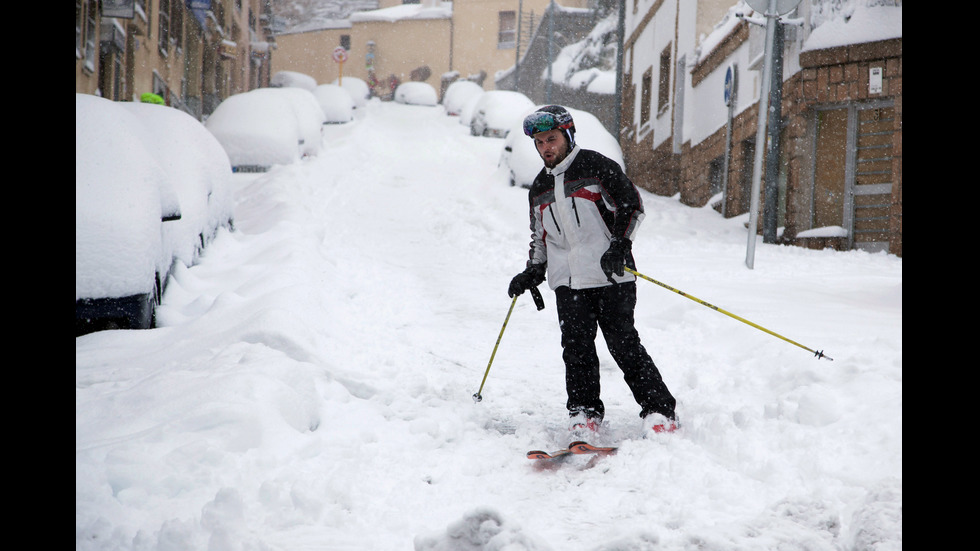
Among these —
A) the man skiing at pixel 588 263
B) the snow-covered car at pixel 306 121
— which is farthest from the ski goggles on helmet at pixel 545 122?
the snow-covered car at pixel 306 121

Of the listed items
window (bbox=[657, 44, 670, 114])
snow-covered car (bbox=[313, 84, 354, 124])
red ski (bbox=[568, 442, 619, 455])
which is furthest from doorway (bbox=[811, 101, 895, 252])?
snow-covered car (bbox=[313, 84, 354, 124])

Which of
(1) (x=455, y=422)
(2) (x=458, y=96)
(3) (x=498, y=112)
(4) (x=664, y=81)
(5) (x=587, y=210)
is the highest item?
(2) (x=458, y=96)

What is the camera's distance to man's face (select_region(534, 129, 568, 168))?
3.68m

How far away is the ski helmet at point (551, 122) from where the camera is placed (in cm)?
366

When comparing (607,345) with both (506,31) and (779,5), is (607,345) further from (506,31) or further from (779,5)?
(506,31)

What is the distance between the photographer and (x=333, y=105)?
26453mm

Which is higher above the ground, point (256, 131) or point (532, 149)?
point (256, 131)

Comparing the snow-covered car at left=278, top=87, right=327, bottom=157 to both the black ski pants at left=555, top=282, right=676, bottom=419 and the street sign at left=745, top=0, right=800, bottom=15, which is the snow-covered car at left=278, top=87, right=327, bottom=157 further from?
the black ski pants at left=555, top=282, right=676, bottom=419

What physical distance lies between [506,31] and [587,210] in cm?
5190

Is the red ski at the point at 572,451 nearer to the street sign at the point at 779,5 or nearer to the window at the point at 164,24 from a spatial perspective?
the street sign at the point at 779,5

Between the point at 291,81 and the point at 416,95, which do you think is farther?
the point at 416,95

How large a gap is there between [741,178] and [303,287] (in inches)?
360

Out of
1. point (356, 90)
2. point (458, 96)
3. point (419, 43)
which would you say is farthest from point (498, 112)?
point (419, 43)

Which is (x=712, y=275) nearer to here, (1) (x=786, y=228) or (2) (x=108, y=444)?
(1) (x=786, y=228)
